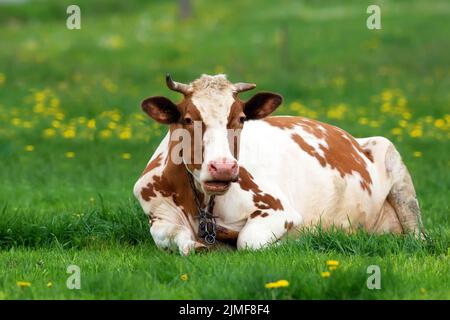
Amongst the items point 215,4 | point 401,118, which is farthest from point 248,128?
point 215,4

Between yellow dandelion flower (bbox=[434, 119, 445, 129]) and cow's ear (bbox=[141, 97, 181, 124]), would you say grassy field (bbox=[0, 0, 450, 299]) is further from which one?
cow's ear (bbox=[141, 97, 181, 124])

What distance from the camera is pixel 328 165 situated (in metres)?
8.84

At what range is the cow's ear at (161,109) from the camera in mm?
7758

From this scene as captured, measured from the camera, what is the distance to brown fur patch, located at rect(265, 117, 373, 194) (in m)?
8.88

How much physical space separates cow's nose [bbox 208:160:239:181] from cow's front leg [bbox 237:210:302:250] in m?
0.68

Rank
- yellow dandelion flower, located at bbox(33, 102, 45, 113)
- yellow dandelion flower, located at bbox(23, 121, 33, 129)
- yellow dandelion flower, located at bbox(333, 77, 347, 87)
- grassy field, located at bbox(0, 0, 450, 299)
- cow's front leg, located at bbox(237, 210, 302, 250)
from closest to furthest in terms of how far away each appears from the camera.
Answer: grassy field, located at bbox(0, 0, 450, 299) → cow's front leg, located at bbox(237, 210, 302, 250) → yellow dandelion flower, located at bbox(23, 121, 33, 129) → yellow dandelion flower, located at bbox(33, 102, 45, 113) → yellow dandelion flower, located at bbox(333, 77, 347, 87)

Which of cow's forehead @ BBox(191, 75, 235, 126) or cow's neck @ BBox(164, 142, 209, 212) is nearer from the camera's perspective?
cow's forehead @ BBox(191, 75, 235, 126)

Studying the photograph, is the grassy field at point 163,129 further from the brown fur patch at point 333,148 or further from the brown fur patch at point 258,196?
the brown fur patch at point 333,148

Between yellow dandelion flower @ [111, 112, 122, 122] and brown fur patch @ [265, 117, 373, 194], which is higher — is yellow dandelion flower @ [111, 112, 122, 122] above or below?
below

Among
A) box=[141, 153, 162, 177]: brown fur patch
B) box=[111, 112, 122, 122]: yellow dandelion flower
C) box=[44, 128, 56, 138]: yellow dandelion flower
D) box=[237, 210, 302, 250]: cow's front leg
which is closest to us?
box=[237, 210, 302, 250]: cow's front leg

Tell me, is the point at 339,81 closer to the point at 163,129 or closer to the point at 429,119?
the point at 429,119

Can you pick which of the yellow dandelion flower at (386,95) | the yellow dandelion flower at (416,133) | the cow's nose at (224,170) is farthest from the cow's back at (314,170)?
the yellow dandelion flower at (386,95)

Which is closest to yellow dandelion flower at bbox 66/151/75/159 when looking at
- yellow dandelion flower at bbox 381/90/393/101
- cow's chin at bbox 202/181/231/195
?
cow's chin at bbox 202/181/231/195
